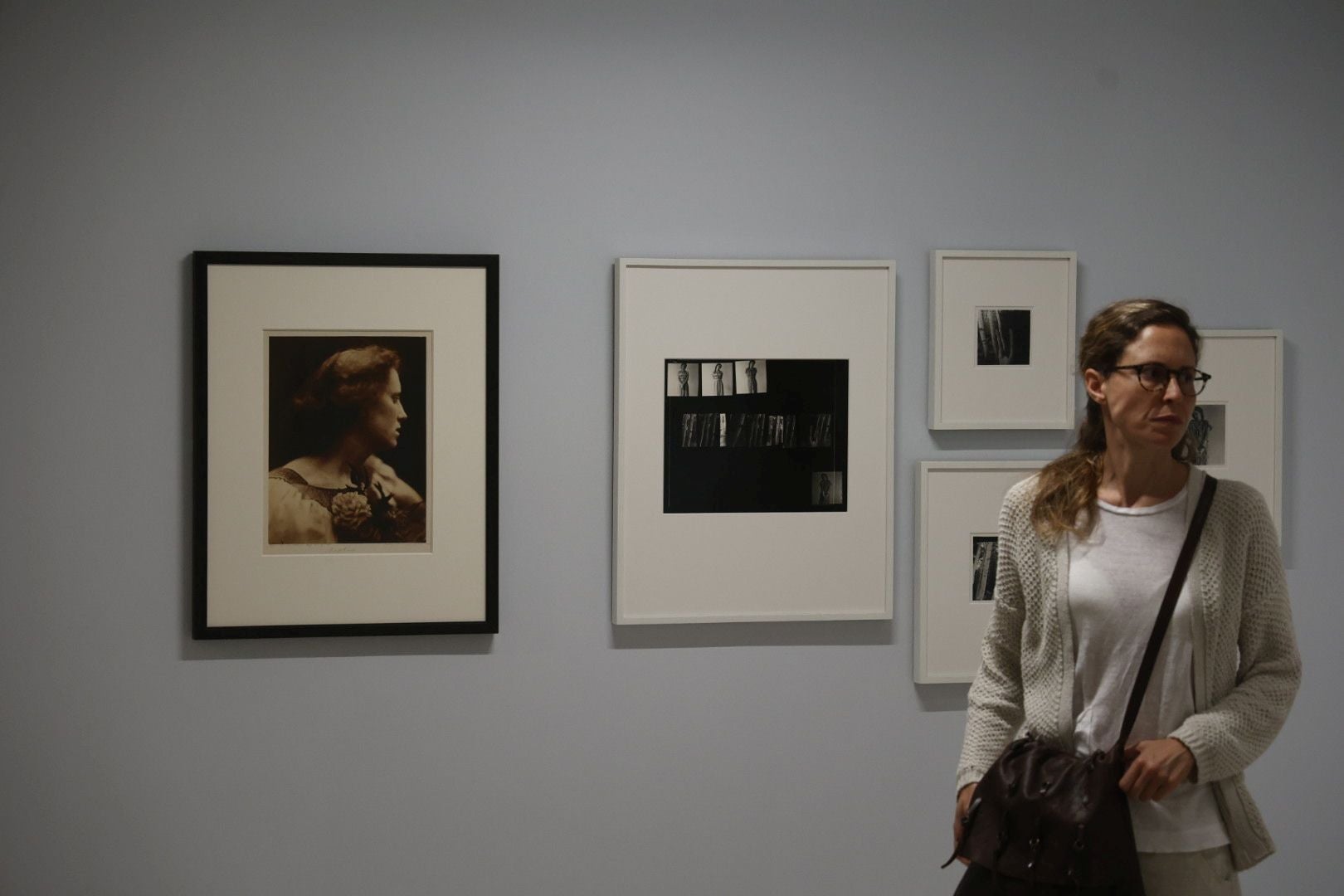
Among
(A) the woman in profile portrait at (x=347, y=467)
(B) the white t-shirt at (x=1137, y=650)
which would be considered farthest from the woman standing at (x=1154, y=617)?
(A) the woman in profile portrait at (x=347, y=467)

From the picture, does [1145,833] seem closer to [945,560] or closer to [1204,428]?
[945,560]

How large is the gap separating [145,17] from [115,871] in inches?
69.2

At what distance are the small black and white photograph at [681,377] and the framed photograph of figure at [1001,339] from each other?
1.74 ft

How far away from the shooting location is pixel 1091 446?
5.91ft

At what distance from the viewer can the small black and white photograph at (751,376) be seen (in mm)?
2611

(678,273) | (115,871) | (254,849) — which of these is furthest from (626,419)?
(115,871)

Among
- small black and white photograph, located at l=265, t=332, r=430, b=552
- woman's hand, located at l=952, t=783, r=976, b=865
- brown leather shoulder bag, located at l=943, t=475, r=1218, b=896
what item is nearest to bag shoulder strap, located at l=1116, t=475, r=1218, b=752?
brown leather shoulder bag, located at l=943, t=475, r=1218, b=896

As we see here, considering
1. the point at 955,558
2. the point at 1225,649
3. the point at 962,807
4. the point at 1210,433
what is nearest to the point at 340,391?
the point at 955,558

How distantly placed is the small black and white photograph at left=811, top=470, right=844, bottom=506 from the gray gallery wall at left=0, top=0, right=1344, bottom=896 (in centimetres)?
14

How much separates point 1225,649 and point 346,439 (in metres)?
1.70

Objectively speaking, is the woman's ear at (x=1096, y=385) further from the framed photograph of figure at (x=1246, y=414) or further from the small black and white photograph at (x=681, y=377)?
the framed photograph of figure at (x=1246, y=414)

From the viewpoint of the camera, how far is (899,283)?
268 centimetres

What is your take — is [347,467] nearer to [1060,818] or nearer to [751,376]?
[751,376]

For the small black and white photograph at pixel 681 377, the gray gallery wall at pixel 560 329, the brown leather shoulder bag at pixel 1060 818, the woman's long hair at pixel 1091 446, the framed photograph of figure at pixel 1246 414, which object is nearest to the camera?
the brown leather shoulder bag at pixel 1060 818
